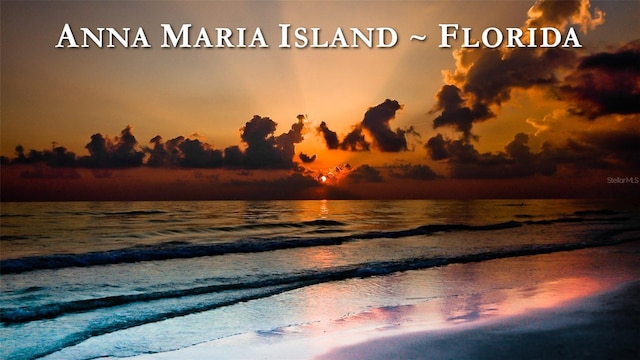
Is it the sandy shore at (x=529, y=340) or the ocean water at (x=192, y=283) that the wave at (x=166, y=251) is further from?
the sandy shore at (x=529, y=340)

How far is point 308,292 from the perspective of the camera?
37.1 ft

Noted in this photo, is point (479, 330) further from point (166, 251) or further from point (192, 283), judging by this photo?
point (166, 251)

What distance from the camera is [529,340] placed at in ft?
22.1

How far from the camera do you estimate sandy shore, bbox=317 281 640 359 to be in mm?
6191

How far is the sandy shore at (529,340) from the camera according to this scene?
619cm

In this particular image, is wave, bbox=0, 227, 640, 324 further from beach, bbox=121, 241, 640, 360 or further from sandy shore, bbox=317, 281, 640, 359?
sandy shore, bbox=317, 281, 640, 359

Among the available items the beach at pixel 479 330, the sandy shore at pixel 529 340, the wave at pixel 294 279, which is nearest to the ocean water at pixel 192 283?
the wave at pixel 294 279

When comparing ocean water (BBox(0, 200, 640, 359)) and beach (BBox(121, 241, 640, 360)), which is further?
→ ocean water (BBox(0, 200, 640, 359))

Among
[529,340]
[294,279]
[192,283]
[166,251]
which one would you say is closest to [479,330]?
[529,340]

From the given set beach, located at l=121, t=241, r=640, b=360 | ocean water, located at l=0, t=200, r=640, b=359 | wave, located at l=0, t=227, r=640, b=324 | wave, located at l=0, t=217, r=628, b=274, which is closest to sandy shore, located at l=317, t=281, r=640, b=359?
beach, located at l=121, t=241, r=640, b=360

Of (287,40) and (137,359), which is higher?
(287,40)

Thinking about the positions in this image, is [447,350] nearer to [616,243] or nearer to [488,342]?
[488,342]

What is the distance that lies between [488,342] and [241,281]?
299 inches

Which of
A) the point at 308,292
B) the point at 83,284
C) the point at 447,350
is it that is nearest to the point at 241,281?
the point at 308,292
